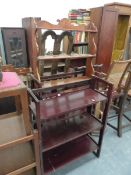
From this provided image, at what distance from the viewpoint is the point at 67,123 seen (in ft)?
5.51

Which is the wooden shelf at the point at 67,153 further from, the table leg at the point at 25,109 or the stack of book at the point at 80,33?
the stack of book at the point at 80,33

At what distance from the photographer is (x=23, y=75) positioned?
1.70 metres

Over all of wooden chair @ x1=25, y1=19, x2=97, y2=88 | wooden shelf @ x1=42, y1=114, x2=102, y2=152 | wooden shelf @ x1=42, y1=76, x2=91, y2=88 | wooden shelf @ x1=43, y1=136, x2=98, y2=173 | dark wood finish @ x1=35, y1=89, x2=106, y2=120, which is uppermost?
wooden chair @ x1=25, y1=19, x2=97, y2=88

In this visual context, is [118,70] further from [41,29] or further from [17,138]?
[17,138]

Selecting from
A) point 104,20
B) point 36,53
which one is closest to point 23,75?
point 36,53

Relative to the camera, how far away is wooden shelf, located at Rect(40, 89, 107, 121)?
1241 mm

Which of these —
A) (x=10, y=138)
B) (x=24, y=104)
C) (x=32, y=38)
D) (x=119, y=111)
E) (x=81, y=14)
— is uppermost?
(x=81, y=14)

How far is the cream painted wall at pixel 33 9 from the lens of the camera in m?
1.96

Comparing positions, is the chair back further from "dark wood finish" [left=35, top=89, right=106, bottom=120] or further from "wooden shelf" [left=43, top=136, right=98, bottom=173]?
"wooden shelf" [left=43, top=136, right=98, bottom=173]

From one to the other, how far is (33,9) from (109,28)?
1085mm

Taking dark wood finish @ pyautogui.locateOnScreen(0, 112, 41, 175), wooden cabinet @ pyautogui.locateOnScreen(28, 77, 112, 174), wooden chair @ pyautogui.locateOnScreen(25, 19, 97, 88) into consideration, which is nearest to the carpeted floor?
wooden cabinet @ pyautogui.locateOnScreen(28, 77, 112, 174)

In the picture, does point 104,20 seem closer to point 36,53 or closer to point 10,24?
point 36,53

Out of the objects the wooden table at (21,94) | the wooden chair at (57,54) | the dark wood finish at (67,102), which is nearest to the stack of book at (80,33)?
the wooden chair at (57,54)

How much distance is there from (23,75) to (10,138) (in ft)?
2.77
